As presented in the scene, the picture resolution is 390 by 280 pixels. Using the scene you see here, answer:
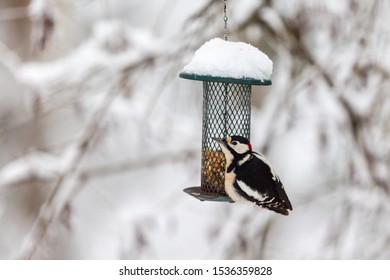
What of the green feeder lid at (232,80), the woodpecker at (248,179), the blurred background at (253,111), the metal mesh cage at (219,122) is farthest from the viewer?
the blurred background at (253,111)

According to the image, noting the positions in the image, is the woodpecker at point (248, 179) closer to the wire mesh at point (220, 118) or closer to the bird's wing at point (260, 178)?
the bird's wing at point (260, 178)

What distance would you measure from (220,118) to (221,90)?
137 millimetres

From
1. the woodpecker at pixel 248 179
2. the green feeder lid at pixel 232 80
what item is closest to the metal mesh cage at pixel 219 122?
the woodpecker at pixel 248 179

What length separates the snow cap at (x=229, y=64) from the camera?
118 inches

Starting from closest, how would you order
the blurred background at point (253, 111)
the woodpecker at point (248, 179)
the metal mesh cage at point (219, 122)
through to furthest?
the woodpecker at point (248, 179) → the metal mesh cage at point (219, 122) → the blurred background at point (253, 111)

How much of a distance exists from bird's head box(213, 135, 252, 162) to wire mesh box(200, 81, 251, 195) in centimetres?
29

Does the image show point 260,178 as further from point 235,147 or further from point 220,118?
point 220,118

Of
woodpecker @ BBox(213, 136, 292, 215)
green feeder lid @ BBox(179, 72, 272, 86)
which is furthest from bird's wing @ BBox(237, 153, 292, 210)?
green feeder lid @ BBox(179, 72, 272, 86)

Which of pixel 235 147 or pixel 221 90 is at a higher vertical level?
pixel 221 90

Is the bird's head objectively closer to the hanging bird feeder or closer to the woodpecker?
the woodpecker

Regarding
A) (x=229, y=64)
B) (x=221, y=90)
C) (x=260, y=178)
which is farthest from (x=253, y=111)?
(x=229, y=64)

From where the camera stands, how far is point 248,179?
3135 mm

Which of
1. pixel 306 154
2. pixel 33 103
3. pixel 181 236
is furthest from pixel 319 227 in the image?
pixel 33 103

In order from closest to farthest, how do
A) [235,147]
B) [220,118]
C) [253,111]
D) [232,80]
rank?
[232,80] < [235,147] < [220,118] < [253,111]
